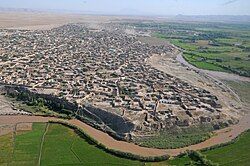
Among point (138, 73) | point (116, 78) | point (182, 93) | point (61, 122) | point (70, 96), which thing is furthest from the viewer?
point (138, 73)

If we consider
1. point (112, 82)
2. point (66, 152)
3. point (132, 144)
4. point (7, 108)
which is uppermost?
point (112, 82)

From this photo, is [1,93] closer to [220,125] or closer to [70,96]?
[70,96]

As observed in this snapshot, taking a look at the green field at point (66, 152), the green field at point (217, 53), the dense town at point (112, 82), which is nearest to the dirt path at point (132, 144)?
the green field at point (66, 152)

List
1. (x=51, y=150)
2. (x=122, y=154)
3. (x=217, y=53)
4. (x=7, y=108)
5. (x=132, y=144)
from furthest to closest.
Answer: (x=217, y=53)
(x=7, y=108)
(x=132, y=144)
(x=51, y=150)
(x=122, y=154)

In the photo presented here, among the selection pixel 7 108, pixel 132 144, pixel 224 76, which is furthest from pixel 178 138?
pixel 224 76

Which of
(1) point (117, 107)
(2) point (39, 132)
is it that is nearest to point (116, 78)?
(1) point (117, 107)

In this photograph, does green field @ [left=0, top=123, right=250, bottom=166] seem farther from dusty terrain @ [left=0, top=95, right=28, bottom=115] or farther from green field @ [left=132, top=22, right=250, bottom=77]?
green field @ [left=132, top=22, right=250, bottom=77]

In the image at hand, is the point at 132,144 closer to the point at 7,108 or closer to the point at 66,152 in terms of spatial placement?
the point at 66,152
